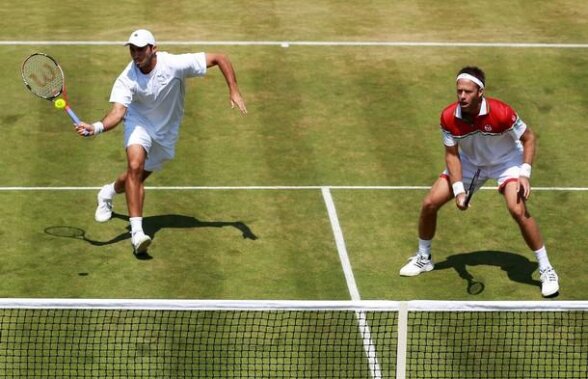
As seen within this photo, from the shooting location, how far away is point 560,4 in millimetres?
24906

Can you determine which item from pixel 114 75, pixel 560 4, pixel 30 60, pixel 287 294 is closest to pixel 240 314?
pixel 287 294

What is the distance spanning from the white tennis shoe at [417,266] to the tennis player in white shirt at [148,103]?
2455 mm

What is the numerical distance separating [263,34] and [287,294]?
28.4ft

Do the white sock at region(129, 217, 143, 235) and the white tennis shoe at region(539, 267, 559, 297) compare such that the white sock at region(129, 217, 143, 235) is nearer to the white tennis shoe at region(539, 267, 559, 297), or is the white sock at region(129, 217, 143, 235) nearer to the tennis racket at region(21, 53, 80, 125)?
the tennis racket at region(21, 53, 80, 125)

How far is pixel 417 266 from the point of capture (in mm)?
15820

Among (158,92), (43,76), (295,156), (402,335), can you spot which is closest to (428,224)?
(158,92)

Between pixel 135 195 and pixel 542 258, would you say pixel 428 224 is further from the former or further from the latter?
pixel 135 195

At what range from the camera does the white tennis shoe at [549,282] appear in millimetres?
15164

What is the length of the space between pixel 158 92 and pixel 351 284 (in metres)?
3.02

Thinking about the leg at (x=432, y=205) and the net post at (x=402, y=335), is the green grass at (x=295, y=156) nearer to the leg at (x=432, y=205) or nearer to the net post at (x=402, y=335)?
the leg at (x=432, y=205)

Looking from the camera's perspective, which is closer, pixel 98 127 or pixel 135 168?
pixel 98 127

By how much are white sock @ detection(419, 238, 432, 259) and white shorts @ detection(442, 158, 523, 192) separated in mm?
757

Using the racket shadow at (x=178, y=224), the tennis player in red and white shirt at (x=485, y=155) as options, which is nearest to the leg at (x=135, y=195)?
the racket shadow at (x=178, y=224)

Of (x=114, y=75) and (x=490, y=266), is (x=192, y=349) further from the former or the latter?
(x=114, y=75)
